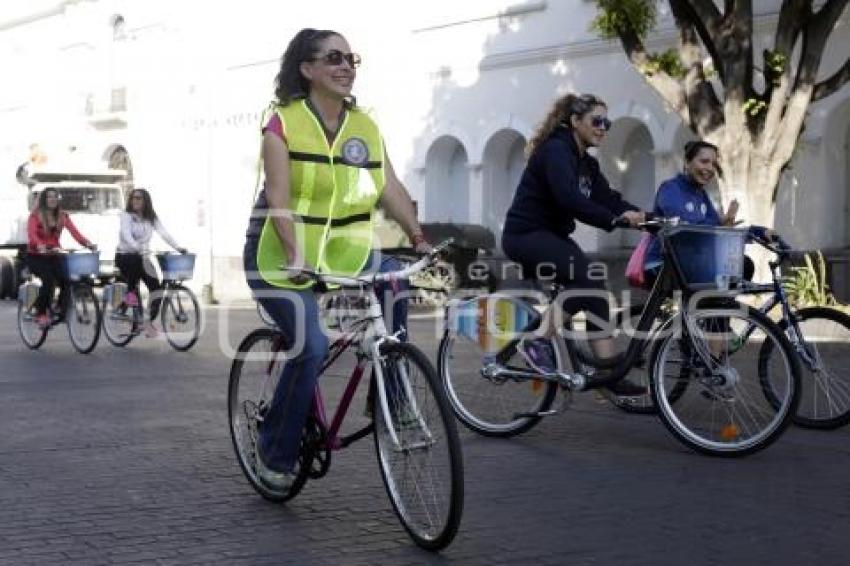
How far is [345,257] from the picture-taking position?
19.2 ft

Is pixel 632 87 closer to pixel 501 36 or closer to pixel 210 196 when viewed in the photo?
pixel 501 36

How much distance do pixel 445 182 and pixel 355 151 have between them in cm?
2249

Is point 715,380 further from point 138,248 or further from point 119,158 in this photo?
point 119,158

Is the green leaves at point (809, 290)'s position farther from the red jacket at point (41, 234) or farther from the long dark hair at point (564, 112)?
the long dark hair at point (564, 112)

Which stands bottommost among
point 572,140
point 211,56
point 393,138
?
point 572,140

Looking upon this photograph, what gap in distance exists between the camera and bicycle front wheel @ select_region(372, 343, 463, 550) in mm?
5105

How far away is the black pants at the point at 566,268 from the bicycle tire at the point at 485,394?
28 centimetres

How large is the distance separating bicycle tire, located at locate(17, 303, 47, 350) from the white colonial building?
1086cm

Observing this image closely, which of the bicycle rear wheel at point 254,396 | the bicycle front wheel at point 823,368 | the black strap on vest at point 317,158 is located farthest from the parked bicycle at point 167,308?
the black strap on vest at point 317,158

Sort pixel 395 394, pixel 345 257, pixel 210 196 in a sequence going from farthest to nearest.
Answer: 1. pixel 210 196
2. pixel 345 257
3. pixel 395 394

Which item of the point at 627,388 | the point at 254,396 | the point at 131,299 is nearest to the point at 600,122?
the point at 627,388

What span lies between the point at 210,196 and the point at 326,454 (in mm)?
26236

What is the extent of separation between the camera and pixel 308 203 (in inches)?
228

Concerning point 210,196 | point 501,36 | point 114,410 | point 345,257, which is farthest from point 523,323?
point 210,196
